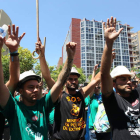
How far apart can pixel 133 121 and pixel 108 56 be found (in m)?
0.94

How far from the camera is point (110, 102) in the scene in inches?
83.6

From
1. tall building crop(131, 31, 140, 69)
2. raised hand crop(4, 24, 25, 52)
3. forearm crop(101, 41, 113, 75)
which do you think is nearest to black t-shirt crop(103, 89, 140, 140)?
forearm crop(101, 41, 113, 75)

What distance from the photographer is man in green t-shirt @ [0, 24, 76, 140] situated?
193 centimetres

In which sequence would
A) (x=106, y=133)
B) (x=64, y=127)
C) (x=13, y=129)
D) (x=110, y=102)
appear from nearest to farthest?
(x=13, y=129) < (x=110, y=102) < (x=64, y=127) < (x=106, y=133)

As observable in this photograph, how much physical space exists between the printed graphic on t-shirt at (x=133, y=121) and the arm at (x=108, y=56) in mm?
402

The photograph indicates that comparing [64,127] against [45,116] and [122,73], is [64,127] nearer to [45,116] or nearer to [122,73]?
[45,116]

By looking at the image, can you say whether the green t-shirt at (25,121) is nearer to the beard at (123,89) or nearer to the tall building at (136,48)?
A: the beard at (123,89)

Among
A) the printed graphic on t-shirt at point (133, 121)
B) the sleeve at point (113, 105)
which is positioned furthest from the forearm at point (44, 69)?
the printed graphic on t-shirt at point (133, 121)

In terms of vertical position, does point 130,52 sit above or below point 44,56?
above

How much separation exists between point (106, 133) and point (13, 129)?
110 inches

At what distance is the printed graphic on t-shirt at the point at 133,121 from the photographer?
2.01 m

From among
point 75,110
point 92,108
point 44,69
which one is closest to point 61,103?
point 75,110

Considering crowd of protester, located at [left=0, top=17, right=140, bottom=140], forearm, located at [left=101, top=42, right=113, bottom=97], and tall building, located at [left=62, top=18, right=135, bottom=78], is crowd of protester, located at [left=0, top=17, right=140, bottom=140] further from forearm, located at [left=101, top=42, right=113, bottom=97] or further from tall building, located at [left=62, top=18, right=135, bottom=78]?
tall building, located at [left=62, top=18, right=135, bottom=78]

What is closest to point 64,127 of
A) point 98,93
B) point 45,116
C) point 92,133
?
point 45,116
